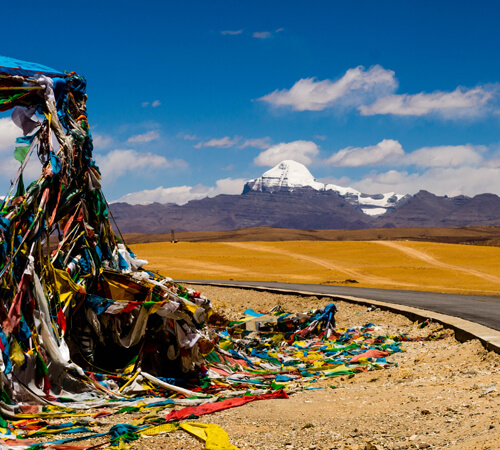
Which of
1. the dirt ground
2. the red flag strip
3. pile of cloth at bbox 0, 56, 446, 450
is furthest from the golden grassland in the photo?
the red flag strip

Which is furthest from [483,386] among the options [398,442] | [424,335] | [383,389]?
[424,335]

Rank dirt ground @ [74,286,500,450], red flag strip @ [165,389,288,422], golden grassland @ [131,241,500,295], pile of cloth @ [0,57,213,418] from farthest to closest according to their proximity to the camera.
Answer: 1. golden grassland @ [131,241,500,295]
2. pile of cloth @ [0,57,213,418]
3. red flag strip @ [165,389,288,422]
4. dirt ground @ [74,286,500,450]

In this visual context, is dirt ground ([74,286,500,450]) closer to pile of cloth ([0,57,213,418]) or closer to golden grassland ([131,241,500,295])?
pile of cloth ([0,57,213,418])

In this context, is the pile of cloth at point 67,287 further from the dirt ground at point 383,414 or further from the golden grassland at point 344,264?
the golden grassland at point 344,264

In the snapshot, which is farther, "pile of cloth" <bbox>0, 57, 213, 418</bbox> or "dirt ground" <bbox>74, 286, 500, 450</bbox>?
"pile of cloth" <bbox>0, 57, 213, 418</bbox>

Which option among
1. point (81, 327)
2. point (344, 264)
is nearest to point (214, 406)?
point (81, 327)

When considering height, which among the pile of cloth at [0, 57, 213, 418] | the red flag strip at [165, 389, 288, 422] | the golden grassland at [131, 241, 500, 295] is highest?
the pile of cloth at [0, 57, 213, 418]

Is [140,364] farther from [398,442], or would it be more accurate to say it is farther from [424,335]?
[424,335]

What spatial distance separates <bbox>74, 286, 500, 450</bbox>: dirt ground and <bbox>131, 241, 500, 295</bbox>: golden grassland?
73.5 ft

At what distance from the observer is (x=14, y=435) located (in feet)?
16.7

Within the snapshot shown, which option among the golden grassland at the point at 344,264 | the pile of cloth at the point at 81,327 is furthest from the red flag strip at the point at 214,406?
the golden grassland at the point at 344,264

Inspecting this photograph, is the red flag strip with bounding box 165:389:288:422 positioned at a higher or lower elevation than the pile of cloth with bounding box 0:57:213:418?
lower

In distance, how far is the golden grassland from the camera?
114ft

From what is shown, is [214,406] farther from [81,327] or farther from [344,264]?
[344,264]
